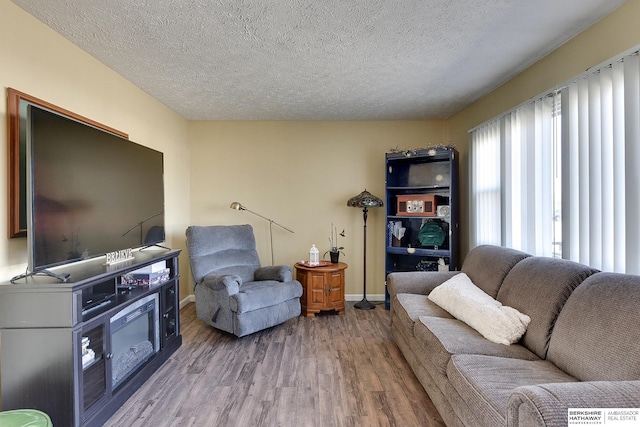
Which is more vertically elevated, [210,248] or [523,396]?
[210,248]

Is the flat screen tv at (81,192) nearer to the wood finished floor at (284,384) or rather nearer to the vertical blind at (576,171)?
the wood finished floor at (284,384)

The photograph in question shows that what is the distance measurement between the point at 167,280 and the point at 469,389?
93.1 inches

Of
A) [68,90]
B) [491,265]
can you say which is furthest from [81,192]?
[491,265]

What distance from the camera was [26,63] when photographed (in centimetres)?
197

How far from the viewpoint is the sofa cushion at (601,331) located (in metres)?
1.33

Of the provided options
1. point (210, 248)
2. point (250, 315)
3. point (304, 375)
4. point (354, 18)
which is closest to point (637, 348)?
point (304, 375)

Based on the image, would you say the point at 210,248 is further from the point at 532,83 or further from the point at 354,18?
the point at 532,83

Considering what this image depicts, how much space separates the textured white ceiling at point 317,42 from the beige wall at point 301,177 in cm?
89

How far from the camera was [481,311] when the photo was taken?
6.85ft

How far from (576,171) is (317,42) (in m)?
2.02

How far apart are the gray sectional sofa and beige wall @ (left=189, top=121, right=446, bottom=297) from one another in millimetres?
2138

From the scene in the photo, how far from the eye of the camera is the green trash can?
49.1 inches

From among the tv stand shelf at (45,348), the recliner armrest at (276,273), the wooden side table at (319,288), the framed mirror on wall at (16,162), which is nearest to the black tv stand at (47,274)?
the tv stand shelf at (45,348)

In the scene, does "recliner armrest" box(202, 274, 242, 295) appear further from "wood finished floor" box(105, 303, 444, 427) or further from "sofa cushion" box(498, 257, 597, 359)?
"sofa cushion" box(498, 257, 597, 359)
